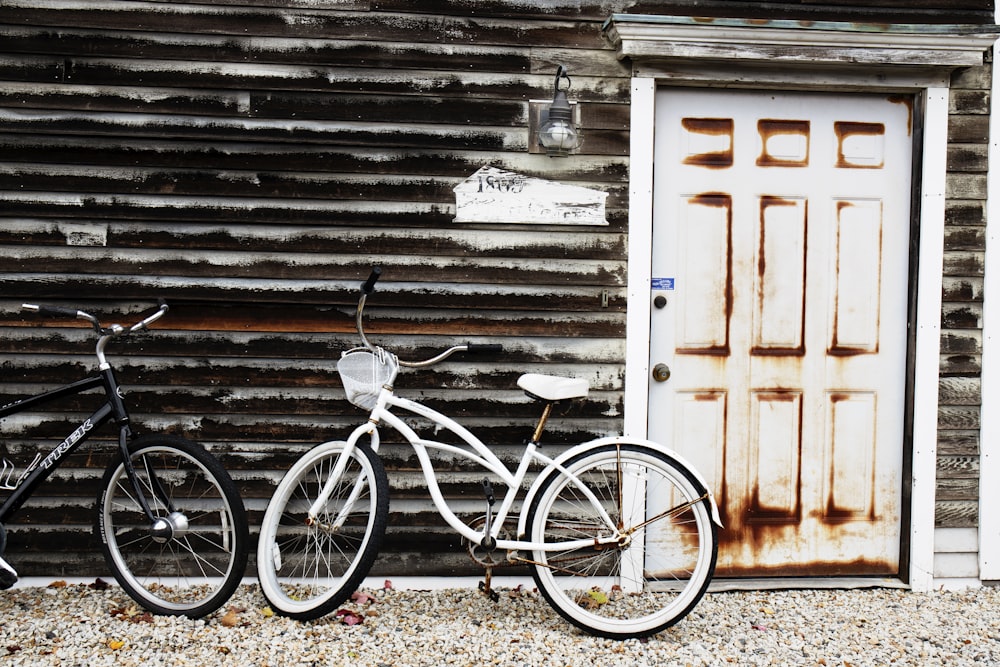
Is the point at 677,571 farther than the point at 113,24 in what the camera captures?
Yes

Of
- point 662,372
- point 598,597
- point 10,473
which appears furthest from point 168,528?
point 662,372

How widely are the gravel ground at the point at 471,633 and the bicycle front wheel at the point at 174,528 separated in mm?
120

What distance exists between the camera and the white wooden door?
3941mm

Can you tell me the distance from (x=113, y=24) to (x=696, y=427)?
3.21 meters

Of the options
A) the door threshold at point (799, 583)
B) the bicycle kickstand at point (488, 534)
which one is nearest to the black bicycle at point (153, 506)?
the bicycle kickstand at point (488, 534)

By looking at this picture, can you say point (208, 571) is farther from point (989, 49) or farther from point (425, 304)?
point (989, 49)

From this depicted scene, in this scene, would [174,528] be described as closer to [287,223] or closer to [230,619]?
[230,619]

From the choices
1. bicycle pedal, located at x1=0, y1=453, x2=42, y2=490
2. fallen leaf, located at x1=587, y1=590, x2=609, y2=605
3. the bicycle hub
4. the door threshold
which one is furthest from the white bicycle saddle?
bicycle pedal, located at x1=0, y1=453, x2=42, y2=490

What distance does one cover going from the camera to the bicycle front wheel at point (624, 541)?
3.37 metres

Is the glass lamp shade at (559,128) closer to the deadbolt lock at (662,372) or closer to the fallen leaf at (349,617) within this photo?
the deadbolt lock at (662,372)

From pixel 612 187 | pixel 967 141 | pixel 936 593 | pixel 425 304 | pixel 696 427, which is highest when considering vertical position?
pixel 967 141

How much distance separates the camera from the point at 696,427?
3.98m

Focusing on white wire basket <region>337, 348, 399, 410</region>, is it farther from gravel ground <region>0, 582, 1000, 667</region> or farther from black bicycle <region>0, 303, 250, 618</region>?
gravel ground <region>0, 582, 1000, 667</region>

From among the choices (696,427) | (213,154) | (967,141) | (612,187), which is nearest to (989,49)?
(967,141)
